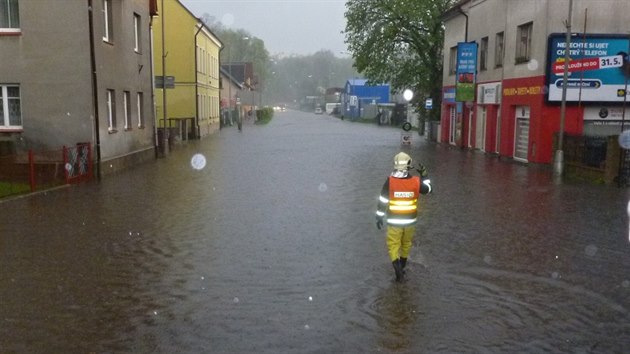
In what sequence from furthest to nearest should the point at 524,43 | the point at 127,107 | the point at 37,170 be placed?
the point at 524,43 < the point at 127,107 < the point at 37,170

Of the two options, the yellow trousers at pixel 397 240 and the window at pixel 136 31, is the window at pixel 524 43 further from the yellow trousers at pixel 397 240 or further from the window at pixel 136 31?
the yellow trousers at pixel 397 240

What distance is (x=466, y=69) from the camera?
30781 millimetres

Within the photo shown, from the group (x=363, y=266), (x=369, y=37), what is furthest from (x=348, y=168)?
(x=369, y=37)

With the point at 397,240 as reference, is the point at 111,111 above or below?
above

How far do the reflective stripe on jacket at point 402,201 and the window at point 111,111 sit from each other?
48.1 feet

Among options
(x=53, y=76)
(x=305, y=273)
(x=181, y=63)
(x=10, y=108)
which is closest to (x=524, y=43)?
(x=53, y=76)

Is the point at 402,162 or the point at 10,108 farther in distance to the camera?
the point at 10,108

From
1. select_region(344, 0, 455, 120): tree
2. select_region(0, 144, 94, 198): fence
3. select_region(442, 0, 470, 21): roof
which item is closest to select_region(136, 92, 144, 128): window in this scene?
select_region(0, 144, 94, 198): fence

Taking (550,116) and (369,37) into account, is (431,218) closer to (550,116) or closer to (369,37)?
(550,116)

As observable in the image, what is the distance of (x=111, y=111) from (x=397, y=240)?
15722 mm

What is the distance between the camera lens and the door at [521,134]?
2406cm

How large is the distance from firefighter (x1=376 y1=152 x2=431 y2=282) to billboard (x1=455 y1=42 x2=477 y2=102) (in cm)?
2387

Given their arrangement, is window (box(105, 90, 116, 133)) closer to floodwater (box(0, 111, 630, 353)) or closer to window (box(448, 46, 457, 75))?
floodwater (box(0, 111, 630, 353))

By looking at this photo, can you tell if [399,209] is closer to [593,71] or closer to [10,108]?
[10,108]
